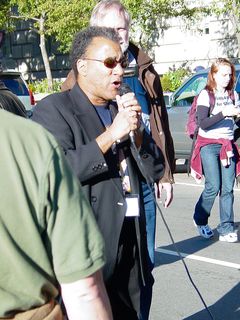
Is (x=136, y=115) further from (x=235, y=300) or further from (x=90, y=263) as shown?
(x=235, y=300)

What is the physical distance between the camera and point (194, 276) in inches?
266

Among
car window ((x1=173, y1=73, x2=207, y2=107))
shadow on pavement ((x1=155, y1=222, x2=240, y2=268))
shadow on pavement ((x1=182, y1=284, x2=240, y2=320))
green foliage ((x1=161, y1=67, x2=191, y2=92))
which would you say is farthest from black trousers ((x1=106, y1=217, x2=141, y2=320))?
green foliage ((x1=161, y1=67, x2=191, y2=92))

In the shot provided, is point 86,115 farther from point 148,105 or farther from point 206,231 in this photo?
point 206,231

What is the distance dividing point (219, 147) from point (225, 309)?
7.87 ft

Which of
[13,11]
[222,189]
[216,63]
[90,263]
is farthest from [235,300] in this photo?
[13,11]

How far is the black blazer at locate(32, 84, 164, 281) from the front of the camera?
351 cm

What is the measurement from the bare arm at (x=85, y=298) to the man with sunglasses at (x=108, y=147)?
1405 mm

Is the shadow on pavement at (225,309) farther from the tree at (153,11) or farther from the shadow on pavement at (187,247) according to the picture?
the tree at (153,11)

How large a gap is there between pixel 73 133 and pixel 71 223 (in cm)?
166

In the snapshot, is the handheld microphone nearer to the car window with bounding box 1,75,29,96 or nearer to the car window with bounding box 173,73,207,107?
the car window with bounding box 173,73,207,107

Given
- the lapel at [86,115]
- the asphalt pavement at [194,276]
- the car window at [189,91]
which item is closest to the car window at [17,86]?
the car window at [189,91]

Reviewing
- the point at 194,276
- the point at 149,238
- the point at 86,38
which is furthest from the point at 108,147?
the point at 194,276

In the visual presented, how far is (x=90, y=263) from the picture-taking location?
2.04m

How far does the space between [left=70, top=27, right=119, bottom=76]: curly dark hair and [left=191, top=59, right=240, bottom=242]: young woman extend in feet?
13.3
